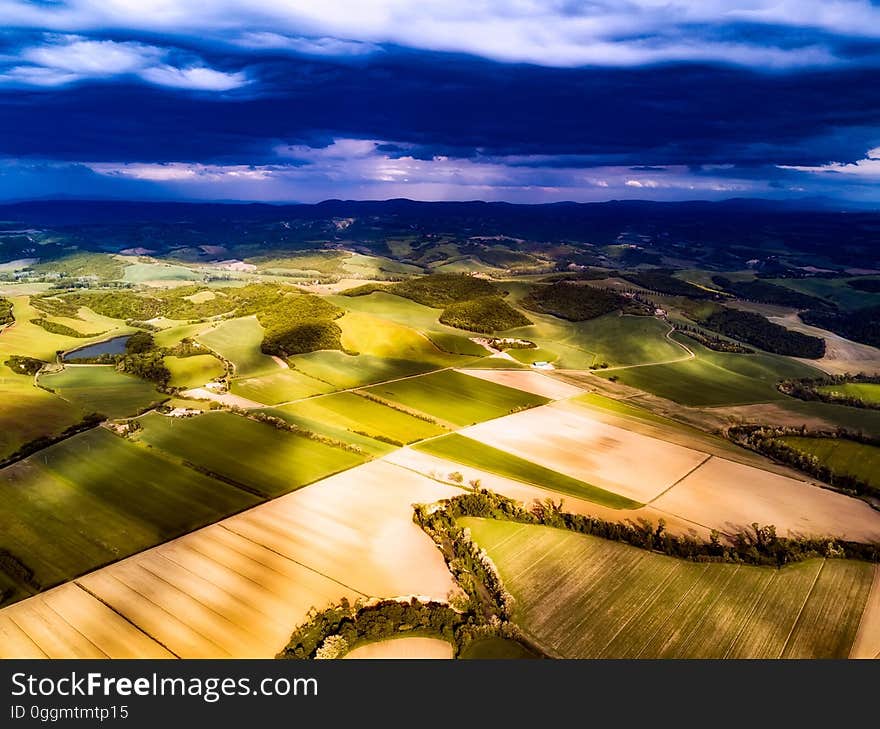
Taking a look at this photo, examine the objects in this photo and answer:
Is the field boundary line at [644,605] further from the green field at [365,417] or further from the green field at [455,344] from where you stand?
the green field at [455,344]

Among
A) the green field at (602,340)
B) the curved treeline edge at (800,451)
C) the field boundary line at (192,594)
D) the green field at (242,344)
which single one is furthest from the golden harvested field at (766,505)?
the green field at (242,344)

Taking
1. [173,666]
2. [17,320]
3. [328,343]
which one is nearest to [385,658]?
[173,666]

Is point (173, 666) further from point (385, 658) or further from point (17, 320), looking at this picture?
point (17, 320)

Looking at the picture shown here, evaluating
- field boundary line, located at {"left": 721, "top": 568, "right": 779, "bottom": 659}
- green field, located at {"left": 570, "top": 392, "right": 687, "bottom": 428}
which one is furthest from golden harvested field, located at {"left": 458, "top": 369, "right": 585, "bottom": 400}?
field boundary line, located at {"left": 721, "top": 568, "right": 779, "bottom": 659}

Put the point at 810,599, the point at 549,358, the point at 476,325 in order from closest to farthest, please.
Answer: the point at 810,599 < the point at 549,358 < the point at 476,325

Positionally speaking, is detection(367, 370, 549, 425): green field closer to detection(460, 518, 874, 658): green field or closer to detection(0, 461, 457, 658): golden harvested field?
detection(0, 461, 457, 658): golden harvested field

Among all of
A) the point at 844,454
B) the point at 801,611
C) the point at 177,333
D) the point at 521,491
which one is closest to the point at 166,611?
the point at 521,491

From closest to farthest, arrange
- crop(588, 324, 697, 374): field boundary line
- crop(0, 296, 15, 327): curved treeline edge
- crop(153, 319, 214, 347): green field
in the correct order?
crop(588, 324, 697, 374): field boundary line
crop(153, 319, 214, 347): green field
crop(0, 296, 15, 327): curved treeline edge
